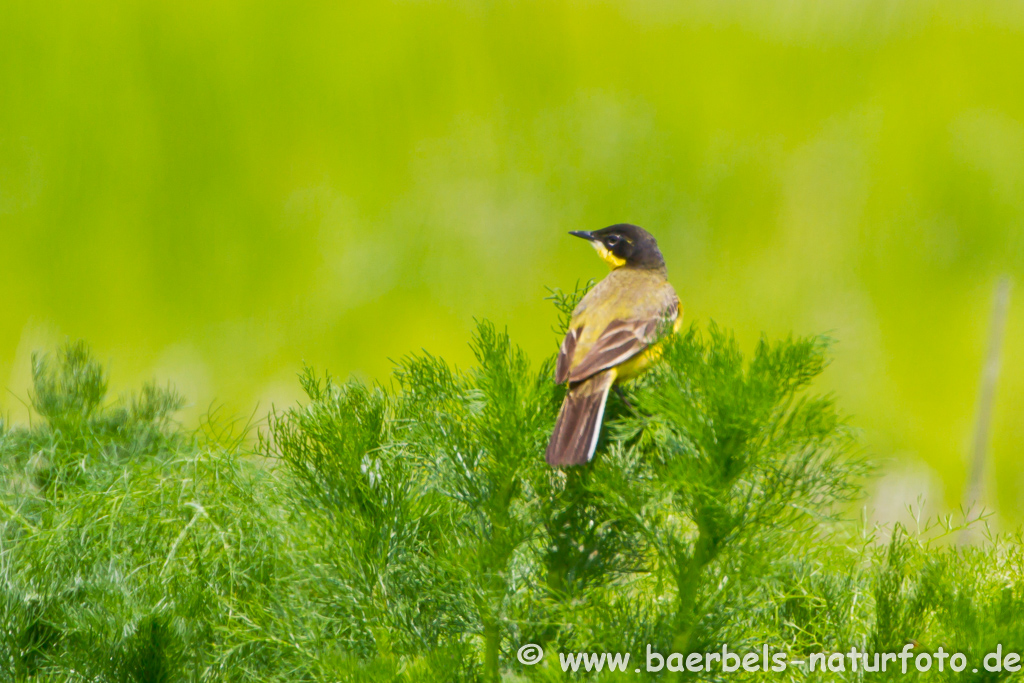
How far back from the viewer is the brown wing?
543 millimetres

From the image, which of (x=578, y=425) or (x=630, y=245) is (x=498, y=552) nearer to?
(x=578, y=425)

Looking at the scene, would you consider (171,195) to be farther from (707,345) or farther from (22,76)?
(707,345)

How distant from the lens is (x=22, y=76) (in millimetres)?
1697

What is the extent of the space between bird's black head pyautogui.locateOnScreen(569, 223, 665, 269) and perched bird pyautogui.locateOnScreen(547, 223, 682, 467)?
21 millimetres

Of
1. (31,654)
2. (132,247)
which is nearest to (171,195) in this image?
(132,247)

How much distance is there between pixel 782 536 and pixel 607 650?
0.08 m

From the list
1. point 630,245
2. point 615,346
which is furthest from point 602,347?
point 630,245

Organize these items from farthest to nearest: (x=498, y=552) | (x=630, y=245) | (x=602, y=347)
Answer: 1. (x=630, y=245)
2. (x=602, y=347)
3. (x=498, y=552)

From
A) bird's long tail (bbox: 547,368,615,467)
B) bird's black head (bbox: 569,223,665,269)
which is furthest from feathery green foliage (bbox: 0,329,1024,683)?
bird's black head (bbox: 569,223,665,269)

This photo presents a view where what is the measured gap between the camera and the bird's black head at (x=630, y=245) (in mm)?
1064

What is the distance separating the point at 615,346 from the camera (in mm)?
642

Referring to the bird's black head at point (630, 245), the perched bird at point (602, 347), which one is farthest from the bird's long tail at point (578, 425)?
the bird's black head at point (630, 245)

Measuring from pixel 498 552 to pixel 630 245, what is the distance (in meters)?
0.70

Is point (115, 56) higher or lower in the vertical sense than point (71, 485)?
higher
